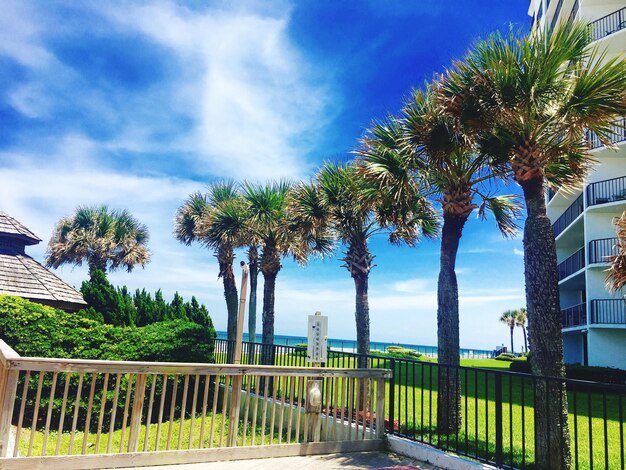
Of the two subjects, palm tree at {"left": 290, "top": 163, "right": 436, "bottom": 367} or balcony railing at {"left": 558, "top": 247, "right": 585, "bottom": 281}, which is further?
balcony railing at {"left": 558, "top": 247, "right": 585, "bottom": 281}

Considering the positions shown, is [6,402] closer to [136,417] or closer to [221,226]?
[136,417]

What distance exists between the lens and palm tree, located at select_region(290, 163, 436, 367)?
12133 millimetres

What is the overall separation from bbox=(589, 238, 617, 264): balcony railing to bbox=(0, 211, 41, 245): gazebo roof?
2287cm

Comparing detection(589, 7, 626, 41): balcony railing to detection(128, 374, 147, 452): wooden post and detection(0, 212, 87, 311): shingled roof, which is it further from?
detection(128, 374, 147, 452): wooden post

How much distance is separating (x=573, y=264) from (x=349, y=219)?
18214mm

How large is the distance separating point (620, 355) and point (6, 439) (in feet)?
75.9

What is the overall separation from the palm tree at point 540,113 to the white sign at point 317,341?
3108 millimetres

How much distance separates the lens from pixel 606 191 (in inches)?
861

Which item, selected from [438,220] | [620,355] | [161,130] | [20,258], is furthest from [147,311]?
[620,355]

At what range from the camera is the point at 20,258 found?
55.3 feet

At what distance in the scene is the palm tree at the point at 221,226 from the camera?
16.8 meters

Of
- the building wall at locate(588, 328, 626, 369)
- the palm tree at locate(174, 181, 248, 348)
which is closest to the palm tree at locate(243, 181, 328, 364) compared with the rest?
the palm tree at locate(174, 181, 248, 348)

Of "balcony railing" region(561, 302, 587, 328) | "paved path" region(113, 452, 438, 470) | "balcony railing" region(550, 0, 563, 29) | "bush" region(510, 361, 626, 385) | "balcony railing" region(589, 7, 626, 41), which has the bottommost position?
"paved path" region(113, 452, 438, 470)

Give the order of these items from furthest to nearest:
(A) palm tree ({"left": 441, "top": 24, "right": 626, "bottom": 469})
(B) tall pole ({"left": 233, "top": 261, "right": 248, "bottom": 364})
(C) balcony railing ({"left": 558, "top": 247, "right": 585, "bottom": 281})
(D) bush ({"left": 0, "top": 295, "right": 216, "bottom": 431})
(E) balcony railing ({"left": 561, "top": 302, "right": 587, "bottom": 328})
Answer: (C) balcony railing ({"left": 558, "top": 247, "right": 585, "bottom": 281}) < (E) balcony railing ({"left": 561, "top": 302, "right": 587, "bottom": 328}) < (D) bush ({"left": 0, "top": 295, "right": 216, "bottom": 431}) < (B) tall pole ({"left": 233, "top": 261, "right": 248, "bottom": 364}) < (A) palm tree ({"left": 441, "top": 24, "right": 626, "bottom": 469})
